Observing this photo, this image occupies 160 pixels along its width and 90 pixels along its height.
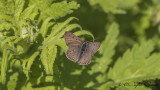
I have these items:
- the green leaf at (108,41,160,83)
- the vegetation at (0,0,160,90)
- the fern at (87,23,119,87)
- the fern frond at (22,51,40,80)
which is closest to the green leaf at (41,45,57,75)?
the vegetation at (0,0,160,90)

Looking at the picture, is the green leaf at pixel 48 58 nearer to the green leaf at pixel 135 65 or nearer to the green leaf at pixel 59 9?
the green leaf at pixel 59 9

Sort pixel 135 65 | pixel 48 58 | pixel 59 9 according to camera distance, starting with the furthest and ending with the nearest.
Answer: pixel 135 65, pixel 59 9, pixel 48 58

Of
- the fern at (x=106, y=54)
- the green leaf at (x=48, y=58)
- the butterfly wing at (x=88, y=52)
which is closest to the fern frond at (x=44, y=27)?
the green leaf at (x=48, y=58)

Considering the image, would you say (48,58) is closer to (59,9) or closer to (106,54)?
(59,9)

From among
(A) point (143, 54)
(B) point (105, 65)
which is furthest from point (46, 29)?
(A) point (143, 54)

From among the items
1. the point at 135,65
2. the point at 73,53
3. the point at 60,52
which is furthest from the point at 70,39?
the point at 135,65

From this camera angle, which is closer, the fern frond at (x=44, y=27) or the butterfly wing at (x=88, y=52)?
the butterfly wing at (x=88, y=52)

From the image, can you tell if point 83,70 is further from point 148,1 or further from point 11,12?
point 148,1
